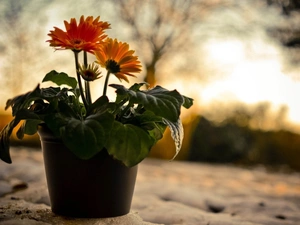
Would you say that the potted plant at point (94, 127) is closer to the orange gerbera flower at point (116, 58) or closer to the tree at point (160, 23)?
the orange gerbera flower at point (116, 58)

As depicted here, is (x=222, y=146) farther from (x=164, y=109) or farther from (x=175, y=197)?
(x=164, y=109)

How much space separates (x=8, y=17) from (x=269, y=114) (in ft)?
12.4

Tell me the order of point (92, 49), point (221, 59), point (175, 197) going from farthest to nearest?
point (221, 59) → point (175, 197) → point (92, 49)

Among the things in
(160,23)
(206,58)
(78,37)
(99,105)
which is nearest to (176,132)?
(99,105)

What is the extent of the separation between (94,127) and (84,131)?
0.03 metres

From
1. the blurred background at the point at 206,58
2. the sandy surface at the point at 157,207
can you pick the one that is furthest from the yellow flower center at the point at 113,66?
the blurred background at the point at 206,58

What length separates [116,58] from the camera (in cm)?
126

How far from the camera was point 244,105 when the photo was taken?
19.6 feet

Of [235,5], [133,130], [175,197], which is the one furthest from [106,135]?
[235,5]

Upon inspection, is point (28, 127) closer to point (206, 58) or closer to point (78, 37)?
point (78, 37)

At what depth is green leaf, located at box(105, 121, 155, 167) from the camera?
1.14 metres

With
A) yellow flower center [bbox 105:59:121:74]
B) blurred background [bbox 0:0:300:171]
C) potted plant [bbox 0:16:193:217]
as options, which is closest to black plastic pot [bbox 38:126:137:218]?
potted plant [bbox 0:16:193:217]

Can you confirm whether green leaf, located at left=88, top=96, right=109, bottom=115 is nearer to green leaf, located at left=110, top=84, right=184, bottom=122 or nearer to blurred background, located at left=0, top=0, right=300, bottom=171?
green leaf, located at left=110, top=84, right=184, bottom=122

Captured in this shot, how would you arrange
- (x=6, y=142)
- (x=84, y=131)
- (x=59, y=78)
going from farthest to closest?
(x=59, y=78) < (x=6, y=142) < (x=84, y=131)
